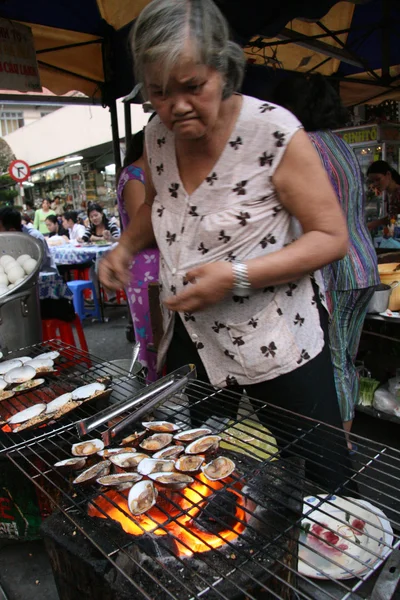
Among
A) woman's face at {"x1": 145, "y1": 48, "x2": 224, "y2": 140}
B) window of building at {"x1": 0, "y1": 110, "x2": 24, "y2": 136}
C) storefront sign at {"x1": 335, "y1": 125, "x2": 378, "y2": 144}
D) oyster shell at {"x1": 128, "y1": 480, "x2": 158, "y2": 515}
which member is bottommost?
oyster shell at {"x1": 128, "y1": 480, "x2": 158, "y2": 515}

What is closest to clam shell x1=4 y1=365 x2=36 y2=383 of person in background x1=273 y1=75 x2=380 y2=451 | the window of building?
person in background x1=273 y1=75 x2=380 y2=451

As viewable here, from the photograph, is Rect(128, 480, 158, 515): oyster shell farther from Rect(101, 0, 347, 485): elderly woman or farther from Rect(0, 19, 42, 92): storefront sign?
Rect(0, 19, 42, 92): storefront sign

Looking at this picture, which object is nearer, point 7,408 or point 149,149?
point 149,149

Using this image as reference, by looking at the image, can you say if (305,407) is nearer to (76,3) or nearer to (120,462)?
(120,462)

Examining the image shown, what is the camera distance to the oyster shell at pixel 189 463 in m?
1.35

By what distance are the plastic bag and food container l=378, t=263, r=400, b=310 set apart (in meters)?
0.68

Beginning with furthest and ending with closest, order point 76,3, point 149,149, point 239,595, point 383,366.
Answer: point 76,3
point 383,366
point 149,149
point 239,595

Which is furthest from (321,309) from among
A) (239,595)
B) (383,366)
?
(383,366)

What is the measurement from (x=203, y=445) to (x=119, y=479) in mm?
275

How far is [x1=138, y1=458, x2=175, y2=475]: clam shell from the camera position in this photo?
1.36 m

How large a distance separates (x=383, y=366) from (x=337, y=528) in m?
2.30

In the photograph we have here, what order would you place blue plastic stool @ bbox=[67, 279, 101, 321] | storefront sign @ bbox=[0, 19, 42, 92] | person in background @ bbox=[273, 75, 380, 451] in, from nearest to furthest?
person in background @ bbox=[273, 75, 380, 451] → storefront sign @ bbox=[0, 19, 42, 92] → blue plastic stool @ bbox=[67, 279, 101, 321]

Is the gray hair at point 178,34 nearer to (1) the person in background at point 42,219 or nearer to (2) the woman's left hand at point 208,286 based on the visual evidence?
(2) the woman's left hand at point 208,286

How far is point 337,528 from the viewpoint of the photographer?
1.64 metres
